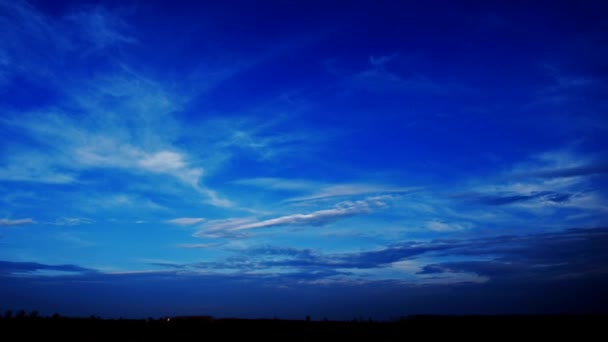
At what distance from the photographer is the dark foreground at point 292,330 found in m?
24.3

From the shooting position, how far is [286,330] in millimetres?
29328

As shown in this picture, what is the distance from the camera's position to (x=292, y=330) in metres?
29.2

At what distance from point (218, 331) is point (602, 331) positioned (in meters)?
25.5

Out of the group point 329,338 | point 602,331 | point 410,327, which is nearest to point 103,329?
point 329,338

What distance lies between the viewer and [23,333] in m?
22.9

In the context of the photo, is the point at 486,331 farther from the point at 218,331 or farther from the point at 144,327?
the point at 144,327

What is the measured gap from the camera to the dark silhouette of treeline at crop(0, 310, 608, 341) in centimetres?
2434

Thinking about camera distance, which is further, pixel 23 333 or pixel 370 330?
pixel 370 330

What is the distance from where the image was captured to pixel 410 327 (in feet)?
103

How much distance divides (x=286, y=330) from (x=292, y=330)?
1.43ft

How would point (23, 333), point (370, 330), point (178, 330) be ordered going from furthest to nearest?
1. point (370, 330)
2. point (178, 330)
3. point (23, 333)

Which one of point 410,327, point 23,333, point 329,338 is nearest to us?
point 23,333

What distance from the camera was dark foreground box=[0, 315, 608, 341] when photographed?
24281 mm

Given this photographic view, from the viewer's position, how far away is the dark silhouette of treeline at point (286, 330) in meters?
24.3
